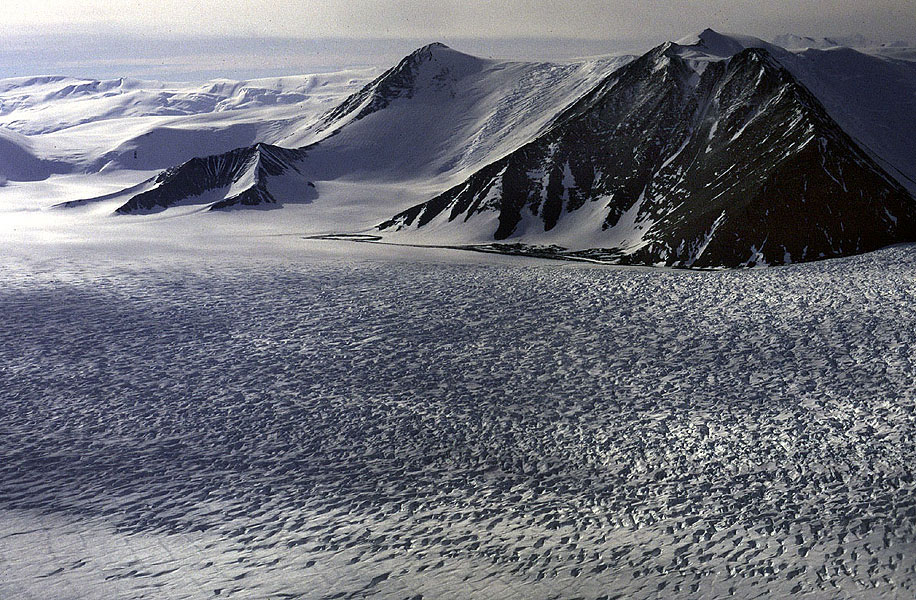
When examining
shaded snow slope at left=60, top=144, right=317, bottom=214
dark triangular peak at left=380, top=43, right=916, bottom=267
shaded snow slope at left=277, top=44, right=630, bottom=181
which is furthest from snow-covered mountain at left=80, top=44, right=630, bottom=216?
dark triangular peak at left=380, top=43, right=916, bottom=267

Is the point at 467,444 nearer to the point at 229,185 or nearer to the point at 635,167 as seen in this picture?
the point at 635,167

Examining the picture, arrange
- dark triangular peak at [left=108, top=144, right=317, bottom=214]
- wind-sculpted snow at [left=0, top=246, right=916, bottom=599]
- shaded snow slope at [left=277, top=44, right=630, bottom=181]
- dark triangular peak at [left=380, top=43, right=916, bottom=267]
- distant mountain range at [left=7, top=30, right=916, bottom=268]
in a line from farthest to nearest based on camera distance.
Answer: shaded snow slope at [left=277, top=44, right=630, bottom=181], dark triangular peak at [left=108, top=144, right=317, bottom=214], distant mountain range at [left=7, top=30, right=916, bottom=268], dark triangular peak at [left=380, top=43, right=916, bottom=267], wind-sculpted snow at [left=0, top=246, right=916, bottom=599]

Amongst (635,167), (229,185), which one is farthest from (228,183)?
(635,167)

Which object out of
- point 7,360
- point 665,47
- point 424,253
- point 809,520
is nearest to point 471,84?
point 665,47

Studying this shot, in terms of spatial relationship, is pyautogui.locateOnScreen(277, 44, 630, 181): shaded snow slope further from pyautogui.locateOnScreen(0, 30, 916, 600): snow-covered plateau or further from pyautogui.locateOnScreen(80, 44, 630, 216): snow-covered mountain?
pyautogui.locateOnScreen(0, 30, 916, 600): snow-covered plateau

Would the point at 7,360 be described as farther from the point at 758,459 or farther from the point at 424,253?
the point at 424,253

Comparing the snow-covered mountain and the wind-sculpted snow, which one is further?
the snow-covered mountain

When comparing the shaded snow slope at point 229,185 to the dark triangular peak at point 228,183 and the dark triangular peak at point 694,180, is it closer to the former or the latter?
the dark triangular peak at point 228,183

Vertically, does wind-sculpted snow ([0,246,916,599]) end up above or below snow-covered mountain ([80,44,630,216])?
below
